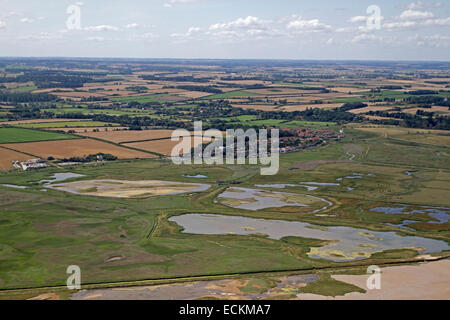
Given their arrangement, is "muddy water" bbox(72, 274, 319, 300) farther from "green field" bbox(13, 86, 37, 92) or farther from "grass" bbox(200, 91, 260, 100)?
"green field" bbox(13, 86, 37, 92)

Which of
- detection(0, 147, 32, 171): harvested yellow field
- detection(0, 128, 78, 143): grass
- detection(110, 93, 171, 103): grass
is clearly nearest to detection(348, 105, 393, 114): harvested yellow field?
detection(110, 93, 171, 103): grass

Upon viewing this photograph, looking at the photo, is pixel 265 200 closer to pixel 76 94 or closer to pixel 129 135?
pixel 129 135

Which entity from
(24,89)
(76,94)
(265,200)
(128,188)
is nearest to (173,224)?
(265,200)

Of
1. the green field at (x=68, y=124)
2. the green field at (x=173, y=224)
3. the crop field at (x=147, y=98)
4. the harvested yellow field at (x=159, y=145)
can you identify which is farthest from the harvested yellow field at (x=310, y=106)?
the green field at (x=173, y=224)

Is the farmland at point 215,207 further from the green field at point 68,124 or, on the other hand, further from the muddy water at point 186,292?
the green field at point 68,124

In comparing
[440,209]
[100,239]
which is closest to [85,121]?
[100,239]
